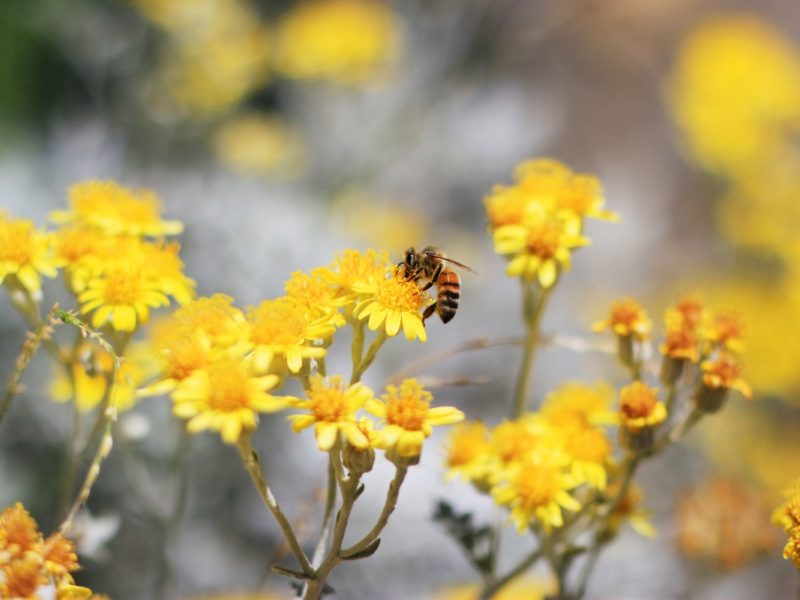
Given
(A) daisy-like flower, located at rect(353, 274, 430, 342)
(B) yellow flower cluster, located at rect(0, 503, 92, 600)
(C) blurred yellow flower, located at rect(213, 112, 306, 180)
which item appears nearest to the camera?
(B) yellow flower cluster, located at rect(0, 503, 92, 600)

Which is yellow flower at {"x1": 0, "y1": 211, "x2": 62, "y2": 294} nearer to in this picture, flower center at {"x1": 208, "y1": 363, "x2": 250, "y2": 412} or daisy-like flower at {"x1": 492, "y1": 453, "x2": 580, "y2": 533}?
flower center at {"x1": 208, "y1": 363, "x2": 250, "y2": 412}

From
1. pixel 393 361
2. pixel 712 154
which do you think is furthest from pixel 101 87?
pixel 712 154

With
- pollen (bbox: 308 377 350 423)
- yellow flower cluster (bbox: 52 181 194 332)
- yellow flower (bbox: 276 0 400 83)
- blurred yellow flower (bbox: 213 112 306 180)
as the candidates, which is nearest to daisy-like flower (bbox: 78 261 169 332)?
yellow flower cluster (bbox: 52 181 194 332)

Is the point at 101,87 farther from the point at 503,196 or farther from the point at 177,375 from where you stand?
the point at 177,375

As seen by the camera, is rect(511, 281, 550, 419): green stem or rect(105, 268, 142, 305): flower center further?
rect(511, 281, 550, 419): green stem

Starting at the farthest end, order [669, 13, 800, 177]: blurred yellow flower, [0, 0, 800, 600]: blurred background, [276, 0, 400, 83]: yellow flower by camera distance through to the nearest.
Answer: [669, 13, 800, 177]: blurred yellow flower < [276, 0, 400, 83]: yellow flower < [0, 0, 800, 600]: blurred background
